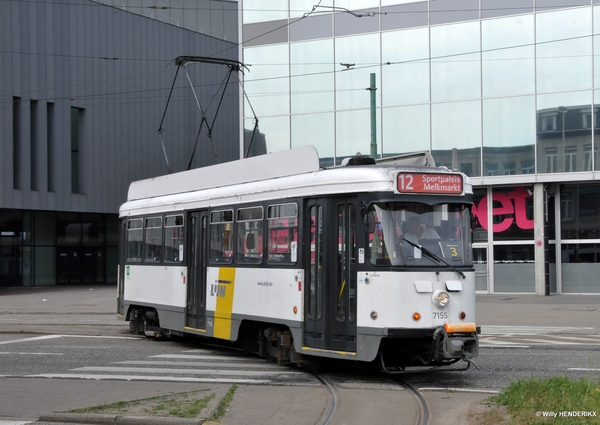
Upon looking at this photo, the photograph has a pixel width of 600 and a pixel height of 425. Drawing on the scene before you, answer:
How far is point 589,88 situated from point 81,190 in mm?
27454

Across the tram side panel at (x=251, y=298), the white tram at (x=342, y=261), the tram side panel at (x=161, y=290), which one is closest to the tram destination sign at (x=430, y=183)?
the white tram at (x=342, y=261)

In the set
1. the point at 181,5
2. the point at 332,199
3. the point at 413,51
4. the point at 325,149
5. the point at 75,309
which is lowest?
the point at 75,309

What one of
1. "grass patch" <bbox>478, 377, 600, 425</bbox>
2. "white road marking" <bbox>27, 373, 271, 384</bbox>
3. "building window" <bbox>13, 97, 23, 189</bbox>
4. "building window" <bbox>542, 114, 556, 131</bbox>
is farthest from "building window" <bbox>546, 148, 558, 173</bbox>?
"building window" <bbox>13, 97, 23, 189</bbox>

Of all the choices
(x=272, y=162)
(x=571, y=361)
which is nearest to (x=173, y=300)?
(x=272, y=162)

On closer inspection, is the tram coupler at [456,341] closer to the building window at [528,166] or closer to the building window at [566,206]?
the building window at [528,166]

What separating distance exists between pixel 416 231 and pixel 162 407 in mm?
4063

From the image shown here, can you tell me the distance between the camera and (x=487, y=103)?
110 ft

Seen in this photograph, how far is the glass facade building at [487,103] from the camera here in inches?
1266

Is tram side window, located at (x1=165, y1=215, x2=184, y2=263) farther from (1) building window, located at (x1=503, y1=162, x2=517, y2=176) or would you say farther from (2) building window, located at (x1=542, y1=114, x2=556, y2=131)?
(2) building window, located at (x1=542, y1=114, x2=556, y2=131)

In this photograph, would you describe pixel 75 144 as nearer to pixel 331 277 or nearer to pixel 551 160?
pixel 551 160

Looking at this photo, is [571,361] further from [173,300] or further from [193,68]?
[193,68]

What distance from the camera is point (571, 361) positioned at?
13633mm

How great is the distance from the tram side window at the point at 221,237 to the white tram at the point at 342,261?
0.03 meters

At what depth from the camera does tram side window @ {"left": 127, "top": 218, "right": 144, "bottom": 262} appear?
59.1 ft
